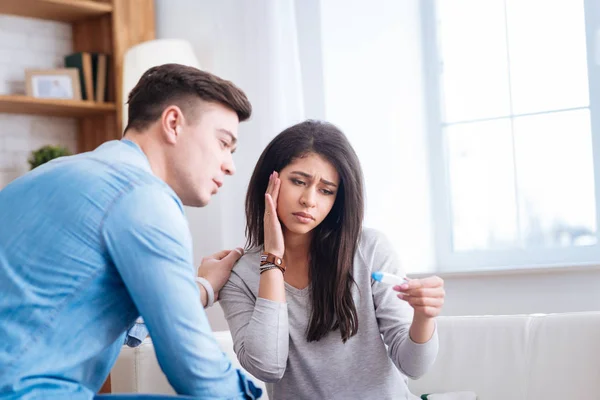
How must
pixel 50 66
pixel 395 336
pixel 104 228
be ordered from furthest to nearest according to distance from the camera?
pixel 50 66, pixel 395 336, pixel 104 228

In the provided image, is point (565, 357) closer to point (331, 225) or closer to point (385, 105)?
point (331, 225)

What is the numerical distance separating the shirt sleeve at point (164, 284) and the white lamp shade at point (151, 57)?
7.73 ft

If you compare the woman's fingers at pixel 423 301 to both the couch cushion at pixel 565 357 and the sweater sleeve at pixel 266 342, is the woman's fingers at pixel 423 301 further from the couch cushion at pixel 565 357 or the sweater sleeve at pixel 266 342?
the couch cushion at pixel 565 357

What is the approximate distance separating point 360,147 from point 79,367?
219 cm

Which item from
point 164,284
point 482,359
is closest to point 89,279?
point 164,284

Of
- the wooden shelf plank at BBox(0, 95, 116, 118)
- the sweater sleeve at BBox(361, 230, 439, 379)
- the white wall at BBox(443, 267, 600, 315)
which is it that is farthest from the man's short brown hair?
the wooden shelf plank at BBox(0, 95, 116, 118)

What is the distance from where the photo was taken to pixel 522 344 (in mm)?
2211

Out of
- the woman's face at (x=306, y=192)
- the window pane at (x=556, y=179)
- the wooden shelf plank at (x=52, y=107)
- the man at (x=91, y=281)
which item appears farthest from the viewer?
the wooden shelf plank at (x=52, y=107)

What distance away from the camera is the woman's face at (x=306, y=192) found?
198 centimetres

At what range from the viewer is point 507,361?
7.26 feet

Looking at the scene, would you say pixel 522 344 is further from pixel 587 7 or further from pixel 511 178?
pixel 587 7

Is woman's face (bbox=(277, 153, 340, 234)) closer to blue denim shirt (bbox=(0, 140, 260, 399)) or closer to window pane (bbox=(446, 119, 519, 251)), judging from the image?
blue denim shirt (bbox=(0, 140, 260, 399))

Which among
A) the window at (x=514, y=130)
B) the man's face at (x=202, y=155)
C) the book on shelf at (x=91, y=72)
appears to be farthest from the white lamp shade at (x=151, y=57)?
the man's face at (x=202, y=155)

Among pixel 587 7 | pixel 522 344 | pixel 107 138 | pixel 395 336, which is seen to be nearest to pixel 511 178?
pixel 587 7
